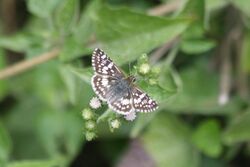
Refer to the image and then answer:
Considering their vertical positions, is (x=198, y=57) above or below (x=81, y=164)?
above

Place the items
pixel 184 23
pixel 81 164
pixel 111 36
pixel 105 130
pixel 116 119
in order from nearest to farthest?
pixel 116 119
pixel 184 23
pixel 111 36
pixel 105 130
pixel 81 164

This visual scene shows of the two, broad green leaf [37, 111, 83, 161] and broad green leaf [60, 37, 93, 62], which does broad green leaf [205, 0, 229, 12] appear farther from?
broad green leaf [37, 111, 83, 161]

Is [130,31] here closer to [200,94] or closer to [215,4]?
[215,4]

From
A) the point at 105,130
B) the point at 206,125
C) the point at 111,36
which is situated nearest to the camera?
the point at 111,36

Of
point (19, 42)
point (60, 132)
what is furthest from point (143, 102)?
point (60, 132)

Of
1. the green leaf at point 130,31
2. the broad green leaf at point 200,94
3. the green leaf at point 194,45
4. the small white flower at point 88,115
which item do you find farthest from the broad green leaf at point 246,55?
the small white flower at point 88,115

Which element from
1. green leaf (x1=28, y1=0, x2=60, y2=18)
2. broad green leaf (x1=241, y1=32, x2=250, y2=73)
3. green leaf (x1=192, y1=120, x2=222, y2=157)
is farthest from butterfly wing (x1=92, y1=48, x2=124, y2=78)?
broad green leaf (x1=241, y1=32, x2=250, y2=73)

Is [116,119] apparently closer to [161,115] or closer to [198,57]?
[161,115]

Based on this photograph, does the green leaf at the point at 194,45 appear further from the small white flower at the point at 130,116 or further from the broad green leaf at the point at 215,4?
the small white flower at the point at 130,116

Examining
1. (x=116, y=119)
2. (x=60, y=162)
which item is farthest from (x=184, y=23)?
(x=60, y=162)
